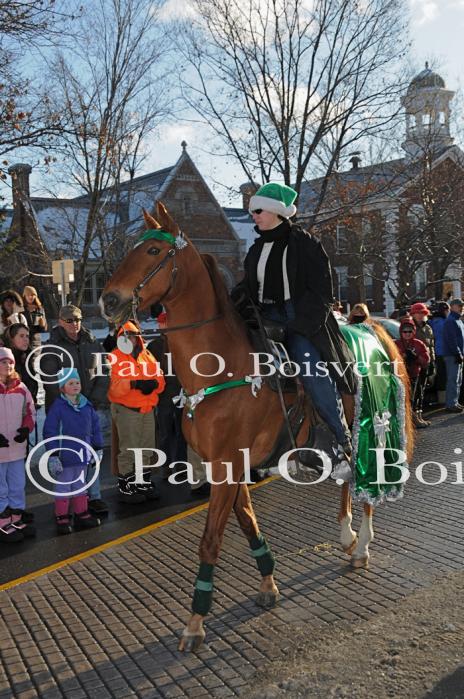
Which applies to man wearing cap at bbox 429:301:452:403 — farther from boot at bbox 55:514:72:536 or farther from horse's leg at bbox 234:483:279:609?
horse's leg at bbox 234:483:279:609

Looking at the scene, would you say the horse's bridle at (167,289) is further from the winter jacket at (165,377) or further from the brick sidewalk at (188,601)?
the winter jacket at (165,377)

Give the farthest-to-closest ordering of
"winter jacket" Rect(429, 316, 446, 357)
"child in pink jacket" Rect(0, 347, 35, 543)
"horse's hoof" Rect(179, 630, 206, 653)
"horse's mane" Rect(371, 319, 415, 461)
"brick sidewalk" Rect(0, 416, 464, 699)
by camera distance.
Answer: "winter jacket" Rect(429, 316, 446, 357)
"child in pink jacket" Rect(0, 347, 35, 543)
"horse's mane" Rect(371, 319, 415, 461)
"horse's hoof" Rect(179, 630, 206, 653)
"brick sidewalk" Rect(0, 416, 464, 699)

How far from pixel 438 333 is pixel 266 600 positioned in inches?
397

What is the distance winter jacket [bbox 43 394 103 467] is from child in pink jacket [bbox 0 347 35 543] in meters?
0.22

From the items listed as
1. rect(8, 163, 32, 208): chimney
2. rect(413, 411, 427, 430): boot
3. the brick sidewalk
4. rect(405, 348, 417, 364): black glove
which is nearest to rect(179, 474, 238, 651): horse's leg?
the brick sidewalk

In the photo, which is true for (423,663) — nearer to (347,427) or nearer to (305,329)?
(347,427)

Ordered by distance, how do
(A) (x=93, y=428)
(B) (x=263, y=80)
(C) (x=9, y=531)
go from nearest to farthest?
(C) (x=9, y=531), (A) (x=93, y=428), (B) (x=263, y=80)

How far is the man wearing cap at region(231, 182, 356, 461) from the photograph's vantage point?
5035mm

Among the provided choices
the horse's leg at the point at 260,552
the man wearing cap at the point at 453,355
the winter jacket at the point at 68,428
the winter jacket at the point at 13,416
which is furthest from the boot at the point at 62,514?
the man wearing cap at the point at 453,355

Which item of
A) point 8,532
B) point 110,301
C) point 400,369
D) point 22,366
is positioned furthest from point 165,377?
point 110,301

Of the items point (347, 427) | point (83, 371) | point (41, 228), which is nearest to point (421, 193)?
point (41, 228)

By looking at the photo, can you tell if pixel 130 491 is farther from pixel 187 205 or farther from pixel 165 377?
pixel 187 205

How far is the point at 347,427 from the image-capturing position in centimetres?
541

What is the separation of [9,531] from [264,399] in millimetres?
3294
